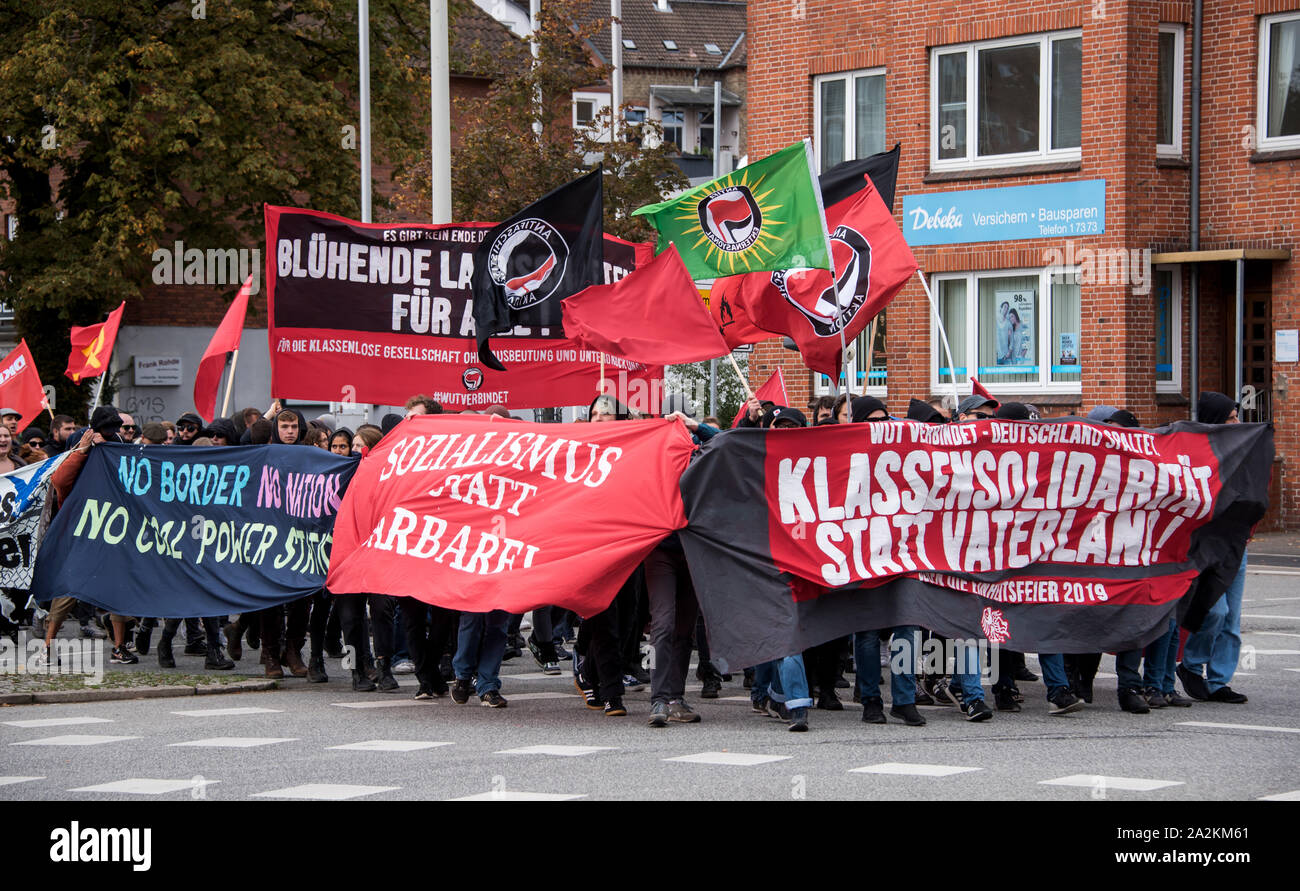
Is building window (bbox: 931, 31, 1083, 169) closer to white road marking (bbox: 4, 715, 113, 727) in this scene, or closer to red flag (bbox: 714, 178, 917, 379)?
red flag (bbox: 714, 178, 917, 379)

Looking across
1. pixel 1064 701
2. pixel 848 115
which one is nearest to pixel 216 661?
pixel 1064 701

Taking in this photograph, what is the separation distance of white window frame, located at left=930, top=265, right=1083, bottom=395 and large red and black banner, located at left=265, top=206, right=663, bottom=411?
1268 centimetres

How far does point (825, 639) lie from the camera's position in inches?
404

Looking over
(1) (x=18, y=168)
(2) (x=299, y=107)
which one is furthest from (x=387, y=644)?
(1) (x=18, y=168)

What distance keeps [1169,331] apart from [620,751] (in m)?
18.1

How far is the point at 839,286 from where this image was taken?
12.9m

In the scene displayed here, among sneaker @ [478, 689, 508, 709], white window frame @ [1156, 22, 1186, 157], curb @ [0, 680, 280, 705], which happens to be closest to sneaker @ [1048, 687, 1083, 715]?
sneaker @ [478, 689, 508, 709]

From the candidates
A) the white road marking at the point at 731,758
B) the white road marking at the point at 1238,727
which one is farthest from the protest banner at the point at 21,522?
the white road marking at the point at 1238,727

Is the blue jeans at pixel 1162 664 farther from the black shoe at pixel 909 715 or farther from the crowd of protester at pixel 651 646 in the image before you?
the black shoe at pixel 909 715

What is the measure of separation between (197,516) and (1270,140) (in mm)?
17463

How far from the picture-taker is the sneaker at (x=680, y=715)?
33.8 ft

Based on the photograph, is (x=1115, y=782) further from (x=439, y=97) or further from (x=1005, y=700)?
(x=439, y=97)

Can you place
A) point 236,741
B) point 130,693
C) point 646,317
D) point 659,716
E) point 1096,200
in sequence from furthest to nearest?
point 1096,200 → point 646,317 → point 130,693 → point 659,716 → point 236,741

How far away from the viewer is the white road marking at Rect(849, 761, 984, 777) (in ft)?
26.8
